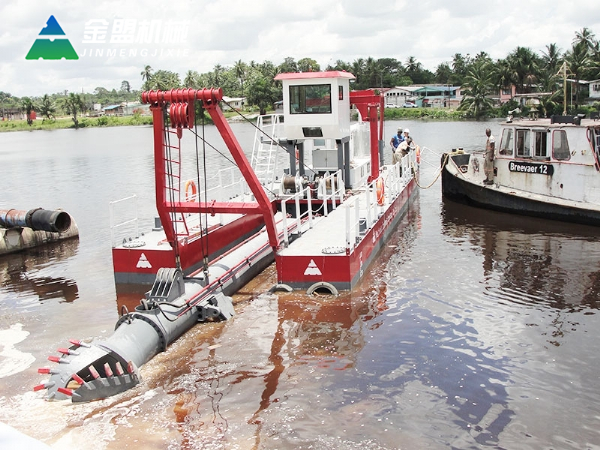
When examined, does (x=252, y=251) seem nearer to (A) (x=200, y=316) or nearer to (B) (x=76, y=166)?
(A) (x=200, y=316)

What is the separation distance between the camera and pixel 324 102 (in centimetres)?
1836

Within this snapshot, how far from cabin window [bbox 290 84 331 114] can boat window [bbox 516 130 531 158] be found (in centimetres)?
658

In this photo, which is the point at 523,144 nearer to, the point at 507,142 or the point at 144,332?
the point at 507,142

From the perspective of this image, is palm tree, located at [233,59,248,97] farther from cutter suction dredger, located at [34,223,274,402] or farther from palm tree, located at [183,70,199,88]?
cutter suction dredger, located at [34,223,274,402]

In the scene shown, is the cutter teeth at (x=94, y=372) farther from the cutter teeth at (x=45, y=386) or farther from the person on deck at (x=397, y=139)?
the person on deck at (x=397, y=139)

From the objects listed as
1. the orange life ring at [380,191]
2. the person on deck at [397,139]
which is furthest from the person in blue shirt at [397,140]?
the orange life ring at [380,191]

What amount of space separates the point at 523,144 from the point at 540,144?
25.5 inches

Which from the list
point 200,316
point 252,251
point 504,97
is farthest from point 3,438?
point 504,97

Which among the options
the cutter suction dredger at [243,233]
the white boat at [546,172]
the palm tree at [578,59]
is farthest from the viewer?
the palm tree at [578,59]

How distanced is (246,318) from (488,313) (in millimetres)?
4459

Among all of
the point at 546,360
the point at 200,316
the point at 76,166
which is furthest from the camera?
the point at 76,166

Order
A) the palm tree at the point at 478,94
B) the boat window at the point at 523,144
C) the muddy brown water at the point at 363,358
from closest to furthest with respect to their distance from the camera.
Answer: the muddy brown water at the point at 363,358 → the boat window at the point at 523,144 → the palm tree at the point at 478,94

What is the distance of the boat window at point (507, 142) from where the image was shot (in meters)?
20.9

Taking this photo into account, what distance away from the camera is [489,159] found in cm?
2119
